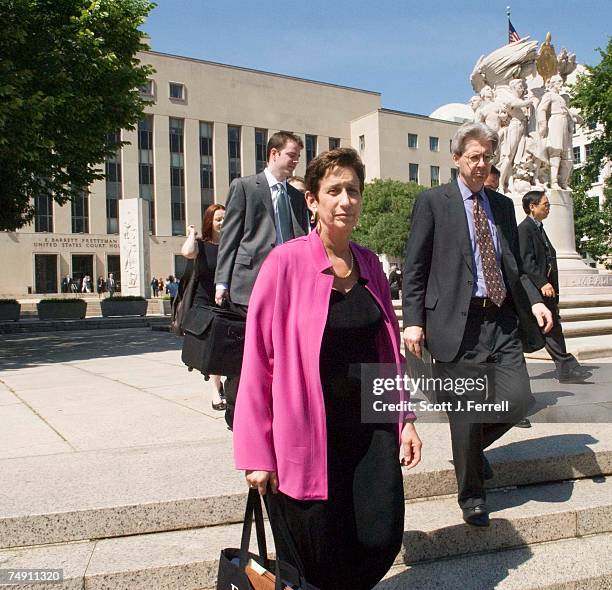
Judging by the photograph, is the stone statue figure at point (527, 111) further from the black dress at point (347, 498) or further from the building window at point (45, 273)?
the building window at point (45, 273)

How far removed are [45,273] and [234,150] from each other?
68.5 ft

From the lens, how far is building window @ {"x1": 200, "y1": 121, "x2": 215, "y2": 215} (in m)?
59.8

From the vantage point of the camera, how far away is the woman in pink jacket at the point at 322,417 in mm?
2117

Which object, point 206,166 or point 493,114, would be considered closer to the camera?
point 493,114

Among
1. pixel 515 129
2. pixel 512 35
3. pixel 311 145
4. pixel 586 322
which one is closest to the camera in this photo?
pixel 586 322

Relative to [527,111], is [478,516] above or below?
below

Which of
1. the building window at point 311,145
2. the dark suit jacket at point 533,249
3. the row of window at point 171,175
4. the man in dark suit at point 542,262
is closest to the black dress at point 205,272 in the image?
the man in dark suit at point 542,262

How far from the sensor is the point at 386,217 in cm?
5328

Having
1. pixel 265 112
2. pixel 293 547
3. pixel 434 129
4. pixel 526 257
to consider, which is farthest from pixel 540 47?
pixel 434 129

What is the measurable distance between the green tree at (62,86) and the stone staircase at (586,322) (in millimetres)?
8064

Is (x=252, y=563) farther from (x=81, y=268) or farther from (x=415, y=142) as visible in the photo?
(x=415, y=142)

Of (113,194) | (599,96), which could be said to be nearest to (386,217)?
(113,194)

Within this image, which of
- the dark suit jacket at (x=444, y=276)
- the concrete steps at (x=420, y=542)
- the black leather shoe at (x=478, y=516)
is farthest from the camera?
the dark suit jacket at (x=444, y=276)

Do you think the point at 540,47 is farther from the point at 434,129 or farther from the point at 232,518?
the point at 434,129
